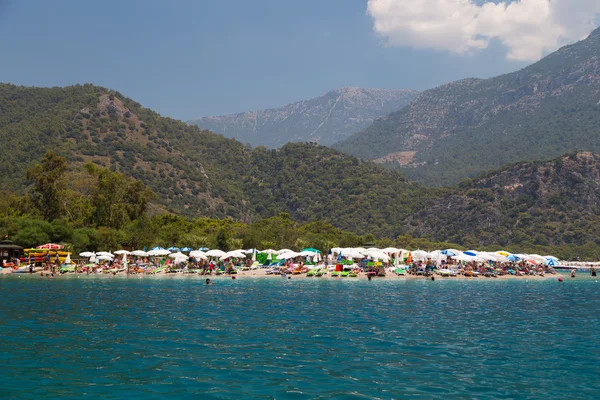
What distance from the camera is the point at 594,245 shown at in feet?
418

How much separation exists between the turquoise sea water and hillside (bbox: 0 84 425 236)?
10248 cm

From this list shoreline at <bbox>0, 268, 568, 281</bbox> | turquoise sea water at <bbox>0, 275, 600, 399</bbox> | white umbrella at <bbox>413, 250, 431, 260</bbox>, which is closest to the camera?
turquoise sea water at <bbox>0, 275, 600, 399</bbox>

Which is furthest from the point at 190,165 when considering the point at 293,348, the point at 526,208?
the point at 293,348

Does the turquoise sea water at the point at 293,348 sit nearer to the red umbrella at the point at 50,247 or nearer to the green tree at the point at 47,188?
the red umbrella at the point at 50,247

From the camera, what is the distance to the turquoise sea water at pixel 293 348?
548 inches

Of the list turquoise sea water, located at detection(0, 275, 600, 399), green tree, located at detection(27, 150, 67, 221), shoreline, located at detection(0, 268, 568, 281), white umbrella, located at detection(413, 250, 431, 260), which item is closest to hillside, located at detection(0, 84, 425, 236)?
green tree, located at detection(27, 150, 67, 221)

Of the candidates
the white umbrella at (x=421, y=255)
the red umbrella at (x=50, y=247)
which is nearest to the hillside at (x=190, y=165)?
the red umbrella at (x=50, y=247)

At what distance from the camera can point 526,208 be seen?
14762 centimetres

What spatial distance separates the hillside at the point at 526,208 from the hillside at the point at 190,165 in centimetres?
1338

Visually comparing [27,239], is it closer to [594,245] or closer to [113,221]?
[113,221]

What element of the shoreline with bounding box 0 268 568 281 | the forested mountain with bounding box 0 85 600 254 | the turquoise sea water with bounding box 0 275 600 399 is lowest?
the turquoise sea water with bounding box 0 275 600 399

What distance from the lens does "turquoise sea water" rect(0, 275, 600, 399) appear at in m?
13.9

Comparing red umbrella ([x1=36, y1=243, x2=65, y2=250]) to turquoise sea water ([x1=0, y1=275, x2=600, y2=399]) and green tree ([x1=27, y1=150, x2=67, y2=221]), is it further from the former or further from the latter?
turquoise sea water ([x1=0, y1=275, x2=600, y2=399])

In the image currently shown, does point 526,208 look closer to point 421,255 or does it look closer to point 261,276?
point 421,255
